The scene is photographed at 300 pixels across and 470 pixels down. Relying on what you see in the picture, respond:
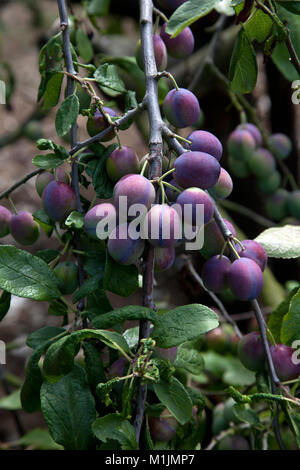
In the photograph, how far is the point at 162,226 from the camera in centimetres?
45

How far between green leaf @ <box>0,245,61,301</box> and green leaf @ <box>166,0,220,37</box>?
254 millimetres

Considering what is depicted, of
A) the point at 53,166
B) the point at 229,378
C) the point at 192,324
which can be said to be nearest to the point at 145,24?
the point at 53,166

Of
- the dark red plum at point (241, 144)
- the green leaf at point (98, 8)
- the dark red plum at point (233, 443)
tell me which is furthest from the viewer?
the dark red plum at point (241, 144)

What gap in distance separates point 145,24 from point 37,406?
16.9 inches

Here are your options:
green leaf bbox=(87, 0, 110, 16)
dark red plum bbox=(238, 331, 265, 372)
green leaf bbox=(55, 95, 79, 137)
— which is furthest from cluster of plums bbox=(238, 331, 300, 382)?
green leaf bbox=(87, 0, 110, 16)

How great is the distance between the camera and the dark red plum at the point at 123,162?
1.77 feet

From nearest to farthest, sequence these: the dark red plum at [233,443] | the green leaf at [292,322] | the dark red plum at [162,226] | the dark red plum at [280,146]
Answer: the dark red plum at [162,226] < the green leaf at [292,322] < the dark red plum at [233,443] < the dark red plum at [280,146]

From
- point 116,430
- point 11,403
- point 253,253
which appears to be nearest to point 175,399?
point 116,430

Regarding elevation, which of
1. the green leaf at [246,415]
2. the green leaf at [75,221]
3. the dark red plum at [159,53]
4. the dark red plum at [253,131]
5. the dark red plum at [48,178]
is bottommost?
the green leaf at [246,415]

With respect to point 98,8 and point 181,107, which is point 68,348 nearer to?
point 181,107

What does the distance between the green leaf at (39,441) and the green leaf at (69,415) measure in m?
0.48

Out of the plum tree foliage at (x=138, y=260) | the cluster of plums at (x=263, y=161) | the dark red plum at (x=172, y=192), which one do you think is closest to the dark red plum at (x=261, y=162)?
the cluster of plums at (x=263, y=161)

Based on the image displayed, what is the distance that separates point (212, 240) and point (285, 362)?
16cm

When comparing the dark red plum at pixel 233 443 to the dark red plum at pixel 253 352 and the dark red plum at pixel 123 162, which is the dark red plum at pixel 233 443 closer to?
the dark red plum at pixel 253 352
